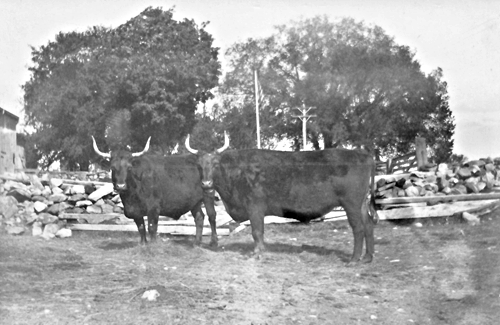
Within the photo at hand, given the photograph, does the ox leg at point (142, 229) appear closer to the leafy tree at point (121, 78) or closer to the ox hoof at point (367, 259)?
the leafy tree at point (121, 78)

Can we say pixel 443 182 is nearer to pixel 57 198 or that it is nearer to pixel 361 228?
pixel 361 228

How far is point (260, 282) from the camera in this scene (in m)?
6.91

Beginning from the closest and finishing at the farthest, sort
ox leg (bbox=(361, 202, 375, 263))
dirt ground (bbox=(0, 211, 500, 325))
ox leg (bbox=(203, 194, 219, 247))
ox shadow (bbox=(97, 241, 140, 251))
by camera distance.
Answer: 1. dirt ground (bbox=(0, 211, 500, 325))
2. ox leg (bbox=(361, 202, 375, 263))
3. ox shadow (bbox=(97, 241, 140, 251))
4. ox leg (bbox=(203, 194, 219, 247))

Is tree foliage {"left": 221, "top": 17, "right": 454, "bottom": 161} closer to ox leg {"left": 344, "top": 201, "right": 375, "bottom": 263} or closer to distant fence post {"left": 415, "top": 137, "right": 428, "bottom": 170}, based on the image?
ox leg {"left": 344, "top": 201, "right": 375, "bottom": 263}

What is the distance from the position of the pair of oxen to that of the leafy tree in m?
0.68

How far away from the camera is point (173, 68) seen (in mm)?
7789

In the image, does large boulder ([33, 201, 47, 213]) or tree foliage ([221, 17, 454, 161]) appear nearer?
tree foliage ([221, 17, 454, 161])

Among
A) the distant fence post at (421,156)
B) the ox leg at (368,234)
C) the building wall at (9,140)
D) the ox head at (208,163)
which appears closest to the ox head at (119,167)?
the ox head at (208,163)

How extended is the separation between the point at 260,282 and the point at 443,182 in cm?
587

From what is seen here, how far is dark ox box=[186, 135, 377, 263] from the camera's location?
27.6 feet

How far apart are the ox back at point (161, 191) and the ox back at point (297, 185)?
107 cm

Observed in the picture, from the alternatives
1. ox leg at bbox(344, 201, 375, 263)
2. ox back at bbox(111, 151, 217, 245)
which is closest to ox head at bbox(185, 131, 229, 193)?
ox back at bbox(111, 151, 217, 245)

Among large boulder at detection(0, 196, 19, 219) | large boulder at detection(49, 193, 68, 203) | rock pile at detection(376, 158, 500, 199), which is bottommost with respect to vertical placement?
large boulder at detection(0, 196, 19, 219)

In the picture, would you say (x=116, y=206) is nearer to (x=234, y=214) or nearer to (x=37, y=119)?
(x=234, y=214)
